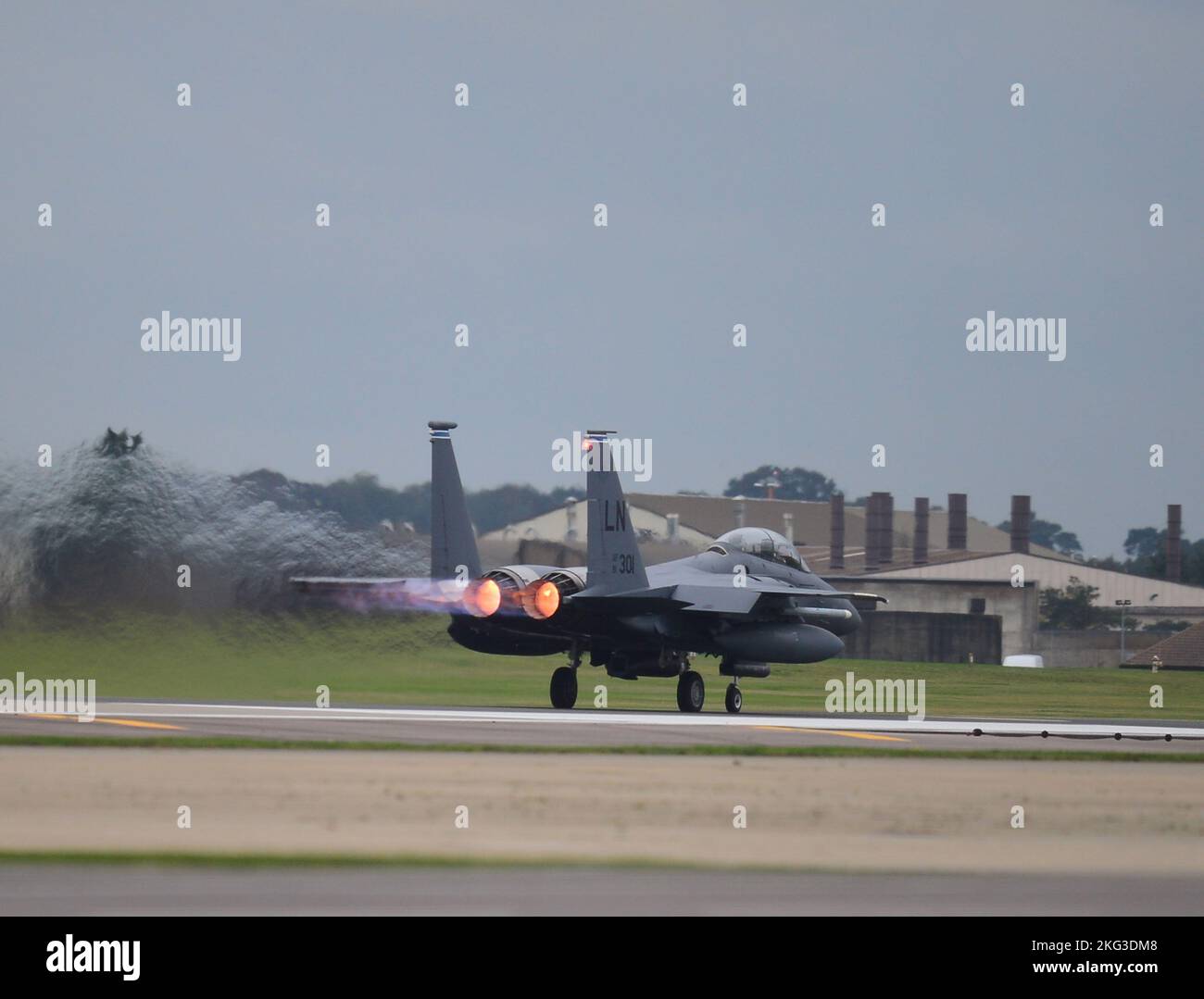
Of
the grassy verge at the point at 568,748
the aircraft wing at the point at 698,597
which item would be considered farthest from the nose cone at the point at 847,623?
the grassy verge at the point at 568,748

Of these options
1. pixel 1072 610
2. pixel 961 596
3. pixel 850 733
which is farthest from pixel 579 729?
pixel 1072 610

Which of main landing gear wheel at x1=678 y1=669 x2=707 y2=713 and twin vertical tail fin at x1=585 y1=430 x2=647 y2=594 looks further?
main landing gear wheel at x1=678 y1=669 x2=707 y2=713

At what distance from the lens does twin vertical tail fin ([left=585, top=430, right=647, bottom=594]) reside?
1314 inches

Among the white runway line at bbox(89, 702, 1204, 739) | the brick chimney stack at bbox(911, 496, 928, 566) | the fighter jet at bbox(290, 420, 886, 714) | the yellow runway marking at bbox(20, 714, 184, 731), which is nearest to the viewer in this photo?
the yellow runway marking at bbox(20, 714, 184, 731)

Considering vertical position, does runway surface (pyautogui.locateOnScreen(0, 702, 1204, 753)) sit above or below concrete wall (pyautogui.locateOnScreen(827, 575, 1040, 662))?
below

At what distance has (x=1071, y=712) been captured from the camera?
39500 millimetres

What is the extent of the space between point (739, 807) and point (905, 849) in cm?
274

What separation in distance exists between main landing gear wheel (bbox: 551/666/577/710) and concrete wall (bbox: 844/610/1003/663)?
3539 centimetres

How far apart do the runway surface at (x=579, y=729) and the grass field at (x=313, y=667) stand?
2.48 ft

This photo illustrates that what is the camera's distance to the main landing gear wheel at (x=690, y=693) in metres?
35.5

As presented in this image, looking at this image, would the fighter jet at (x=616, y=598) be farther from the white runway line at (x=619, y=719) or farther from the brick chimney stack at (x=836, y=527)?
the brick chimney stack at (x=836, y=527)

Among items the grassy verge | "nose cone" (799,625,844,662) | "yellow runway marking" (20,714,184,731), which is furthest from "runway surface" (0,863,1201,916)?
"nose cone" (799,625,844,662)

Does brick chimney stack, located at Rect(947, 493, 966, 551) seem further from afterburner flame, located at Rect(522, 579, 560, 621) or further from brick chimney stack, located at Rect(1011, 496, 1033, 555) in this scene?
afterburner flame, located at Rect(522, 579, 560, 621)
